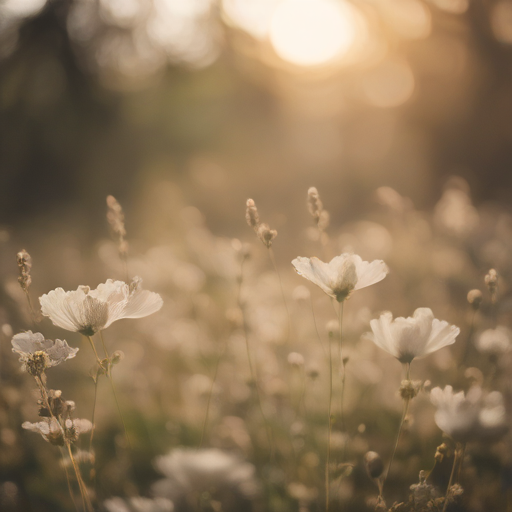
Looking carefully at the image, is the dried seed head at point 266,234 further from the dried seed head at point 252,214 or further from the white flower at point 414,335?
the white flower at point 414,335

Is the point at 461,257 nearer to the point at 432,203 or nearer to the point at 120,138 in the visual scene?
the point at 432,203

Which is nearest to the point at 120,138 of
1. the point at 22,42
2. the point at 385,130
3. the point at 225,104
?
the point at 225,104

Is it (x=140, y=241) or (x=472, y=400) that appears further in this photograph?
(x=140, y=241)

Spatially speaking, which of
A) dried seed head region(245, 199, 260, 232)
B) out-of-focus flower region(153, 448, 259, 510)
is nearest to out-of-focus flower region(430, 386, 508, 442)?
out-of-focus flower region(153, 448, 259, 510)

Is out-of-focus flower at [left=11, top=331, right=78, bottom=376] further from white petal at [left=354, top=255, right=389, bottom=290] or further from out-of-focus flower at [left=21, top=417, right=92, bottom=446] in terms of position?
white petal at [left=354, top=255, right=389, bottom=290]

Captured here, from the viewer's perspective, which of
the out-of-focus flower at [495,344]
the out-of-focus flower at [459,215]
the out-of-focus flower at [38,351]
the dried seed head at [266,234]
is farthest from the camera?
the out-of-focus flower at [459,215]

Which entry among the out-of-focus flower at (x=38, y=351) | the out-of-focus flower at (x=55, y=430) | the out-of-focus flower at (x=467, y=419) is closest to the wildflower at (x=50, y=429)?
the out-of-focus flower at (x=55, y=430)
